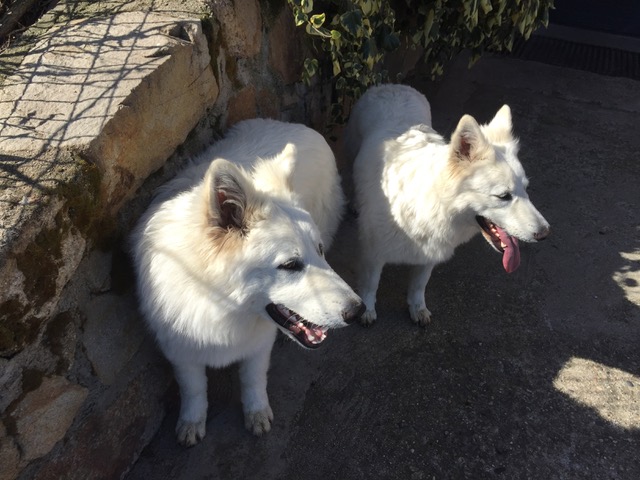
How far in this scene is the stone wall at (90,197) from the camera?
1679mm

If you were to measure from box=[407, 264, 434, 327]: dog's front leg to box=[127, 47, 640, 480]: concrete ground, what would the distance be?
2.9 inches

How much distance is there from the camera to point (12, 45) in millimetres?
2240

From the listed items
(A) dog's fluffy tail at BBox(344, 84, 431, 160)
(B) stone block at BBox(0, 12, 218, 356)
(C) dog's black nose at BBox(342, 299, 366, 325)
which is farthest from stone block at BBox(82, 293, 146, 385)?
(A) dog's fluffy tail at BBox(344, 84, 431, 160)

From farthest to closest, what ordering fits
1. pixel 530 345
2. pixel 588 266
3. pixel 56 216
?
pixel 588 266, pixel 530 345, pixel 56 216

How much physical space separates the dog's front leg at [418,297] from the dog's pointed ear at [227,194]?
4.79ft

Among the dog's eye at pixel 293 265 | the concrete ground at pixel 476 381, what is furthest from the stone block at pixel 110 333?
the dog's eye at pixel 293 265

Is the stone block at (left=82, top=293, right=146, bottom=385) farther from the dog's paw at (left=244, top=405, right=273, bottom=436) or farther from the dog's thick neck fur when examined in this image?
the dog's thick neck fur

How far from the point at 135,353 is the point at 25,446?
0.56m

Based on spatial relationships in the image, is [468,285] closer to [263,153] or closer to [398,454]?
[398,454]

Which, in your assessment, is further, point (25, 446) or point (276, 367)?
point (276, 367)

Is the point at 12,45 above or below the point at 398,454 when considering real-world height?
above

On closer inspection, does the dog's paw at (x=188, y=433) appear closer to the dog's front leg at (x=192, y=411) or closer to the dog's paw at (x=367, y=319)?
the dog's front leg at (x=192, y=411)

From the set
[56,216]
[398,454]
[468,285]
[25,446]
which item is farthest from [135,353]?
[468,285]

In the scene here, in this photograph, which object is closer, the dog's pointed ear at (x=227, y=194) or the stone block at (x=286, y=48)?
the dog's pointed ear at (x=227, y=194)
